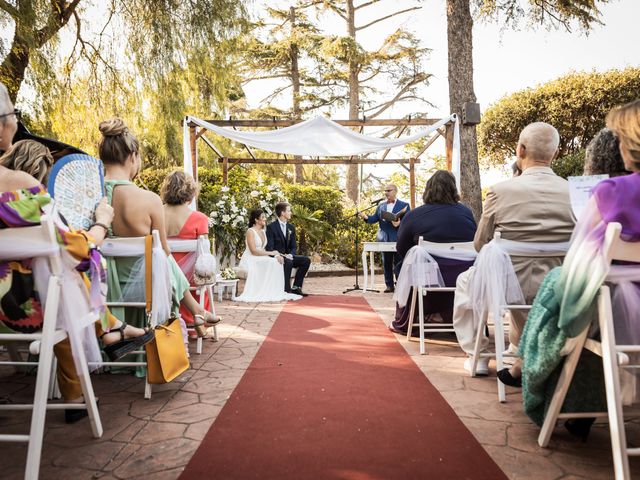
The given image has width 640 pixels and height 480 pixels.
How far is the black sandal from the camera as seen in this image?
2275 millimetres

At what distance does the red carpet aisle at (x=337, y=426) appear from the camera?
182 centimetres

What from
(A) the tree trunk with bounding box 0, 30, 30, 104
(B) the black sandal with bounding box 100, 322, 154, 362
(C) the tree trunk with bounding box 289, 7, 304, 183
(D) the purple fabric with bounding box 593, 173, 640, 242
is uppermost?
(C) the tree trunk with bounding box 289, 7, 304, 183

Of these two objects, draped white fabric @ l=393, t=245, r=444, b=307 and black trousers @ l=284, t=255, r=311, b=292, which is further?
black trousers @ l=284, t=255, r=311, b=292

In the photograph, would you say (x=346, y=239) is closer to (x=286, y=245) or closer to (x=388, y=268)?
(x=388, y=268)

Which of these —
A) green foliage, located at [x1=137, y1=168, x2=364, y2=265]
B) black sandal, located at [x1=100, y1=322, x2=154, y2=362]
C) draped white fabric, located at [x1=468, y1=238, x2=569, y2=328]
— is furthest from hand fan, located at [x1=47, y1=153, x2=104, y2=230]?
green foliage, located at [x1=137, y1=168, x2=364, y2=265]

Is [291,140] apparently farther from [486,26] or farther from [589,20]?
[589,20]

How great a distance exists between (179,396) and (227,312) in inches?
126

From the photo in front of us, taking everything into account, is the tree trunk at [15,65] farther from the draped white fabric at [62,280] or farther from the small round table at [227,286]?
the draped white fabric at [62,280]

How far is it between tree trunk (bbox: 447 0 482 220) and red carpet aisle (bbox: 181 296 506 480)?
4.79 m

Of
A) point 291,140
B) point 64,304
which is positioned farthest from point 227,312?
point 64,304

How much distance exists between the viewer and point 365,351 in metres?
3.79

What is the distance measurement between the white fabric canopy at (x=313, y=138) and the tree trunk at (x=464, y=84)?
1.85 ft

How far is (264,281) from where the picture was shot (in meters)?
7.14

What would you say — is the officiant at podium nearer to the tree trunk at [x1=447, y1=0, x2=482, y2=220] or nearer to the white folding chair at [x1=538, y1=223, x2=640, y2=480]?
the tree trunk at [x1=447, y1=0, x2=482, y2=220]
